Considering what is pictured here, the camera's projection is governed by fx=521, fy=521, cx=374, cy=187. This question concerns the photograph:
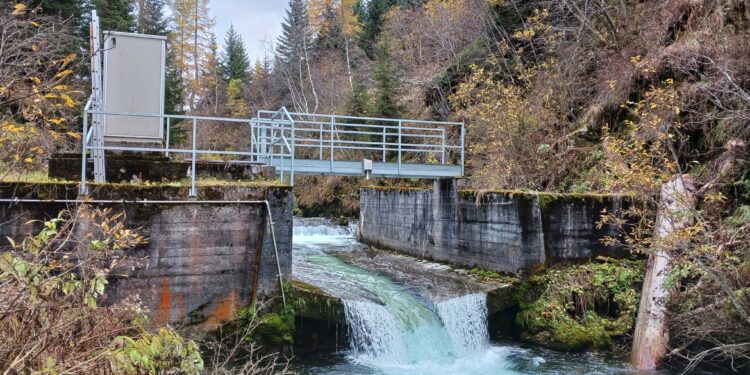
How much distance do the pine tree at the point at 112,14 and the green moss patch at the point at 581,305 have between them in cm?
1984

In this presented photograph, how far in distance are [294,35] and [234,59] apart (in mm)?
7871

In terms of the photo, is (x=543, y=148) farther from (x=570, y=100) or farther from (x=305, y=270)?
(x=305, y=270)

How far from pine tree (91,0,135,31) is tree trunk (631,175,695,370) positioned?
21.4 metres

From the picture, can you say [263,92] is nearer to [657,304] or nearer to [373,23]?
[373,23]

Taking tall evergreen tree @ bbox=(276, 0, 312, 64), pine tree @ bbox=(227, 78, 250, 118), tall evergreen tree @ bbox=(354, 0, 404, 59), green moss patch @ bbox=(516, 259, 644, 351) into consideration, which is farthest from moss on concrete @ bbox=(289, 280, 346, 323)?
tall evergreen tree @ bbox=(354, 0, 404, 59)

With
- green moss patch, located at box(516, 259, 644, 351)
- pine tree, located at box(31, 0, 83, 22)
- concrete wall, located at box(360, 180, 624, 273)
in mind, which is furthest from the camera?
pine tree, located at box(31, 0, 83, 22)

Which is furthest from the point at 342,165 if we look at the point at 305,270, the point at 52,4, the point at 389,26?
the point at 389,26

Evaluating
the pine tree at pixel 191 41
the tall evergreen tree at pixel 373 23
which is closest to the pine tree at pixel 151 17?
the pine tree at pixel 191 41

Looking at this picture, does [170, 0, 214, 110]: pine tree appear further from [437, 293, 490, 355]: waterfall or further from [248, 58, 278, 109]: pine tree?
[437, 293, 490, 355]: waterfall

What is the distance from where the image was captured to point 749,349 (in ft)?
22.7

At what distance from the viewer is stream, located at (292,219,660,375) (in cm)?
850

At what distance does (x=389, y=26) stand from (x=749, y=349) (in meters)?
24.9

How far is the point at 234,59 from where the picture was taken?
1700 inches

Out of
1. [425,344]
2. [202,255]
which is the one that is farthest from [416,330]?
[202,255]
